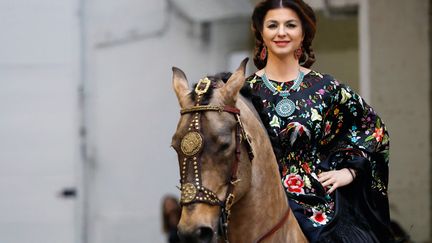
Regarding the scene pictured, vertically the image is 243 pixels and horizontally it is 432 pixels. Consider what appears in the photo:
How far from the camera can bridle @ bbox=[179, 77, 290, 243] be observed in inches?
198

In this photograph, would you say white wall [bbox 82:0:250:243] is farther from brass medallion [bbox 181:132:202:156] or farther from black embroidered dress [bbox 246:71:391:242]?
brass medallion [bbox 181:132:202:156]

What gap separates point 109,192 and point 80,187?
0.41 metres

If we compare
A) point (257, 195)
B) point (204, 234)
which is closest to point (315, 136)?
point (257, 195)

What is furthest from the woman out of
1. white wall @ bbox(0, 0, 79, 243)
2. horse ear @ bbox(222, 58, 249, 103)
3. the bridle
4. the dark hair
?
white wall @ bbox(0, 0, 79, 243)

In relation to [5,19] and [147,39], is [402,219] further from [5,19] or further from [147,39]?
[5,19]

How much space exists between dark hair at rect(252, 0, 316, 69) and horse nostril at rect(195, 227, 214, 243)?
150 cm

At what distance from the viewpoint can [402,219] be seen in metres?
11.4

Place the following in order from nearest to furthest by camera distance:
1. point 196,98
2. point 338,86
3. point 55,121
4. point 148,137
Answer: point 196,98 < point 338,86 < point 55,121 < point 148,137

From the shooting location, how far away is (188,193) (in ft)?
16.5

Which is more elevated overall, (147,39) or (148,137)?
(147,39)

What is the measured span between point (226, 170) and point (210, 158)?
0.30ft

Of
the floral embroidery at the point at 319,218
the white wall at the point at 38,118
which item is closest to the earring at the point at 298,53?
the floral embroidery at the point at 319,218

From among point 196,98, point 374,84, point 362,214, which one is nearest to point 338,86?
point 362,214

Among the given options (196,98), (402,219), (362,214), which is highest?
(196,98)
